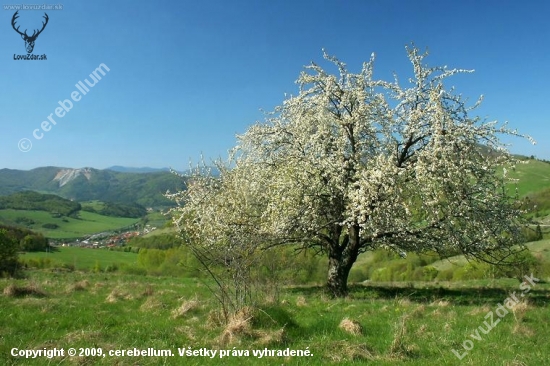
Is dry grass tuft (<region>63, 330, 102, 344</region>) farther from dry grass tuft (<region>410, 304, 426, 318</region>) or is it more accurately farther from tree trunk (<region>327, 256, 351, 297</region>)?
tree trunk (<region>327, 256, 351, 297</region>)

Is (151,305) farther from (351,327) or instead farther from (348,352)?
(348,352)

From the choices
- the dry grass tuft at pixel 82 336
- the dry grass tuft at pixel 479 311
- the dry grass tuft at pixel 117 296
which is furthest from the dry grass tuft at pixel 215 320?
the dry grass tuft at pixel 479 311

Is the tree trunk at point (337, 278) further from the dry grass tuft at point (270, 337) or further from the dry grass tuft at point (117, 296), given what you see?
the dry grass tuft at point (270, 337)

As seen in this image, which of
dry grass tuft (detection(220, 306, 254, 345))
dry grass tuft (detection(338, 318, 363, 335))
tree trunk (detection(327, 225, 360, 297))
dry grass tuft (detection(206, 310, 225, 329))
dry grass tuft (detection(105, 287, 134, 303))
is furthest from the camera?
tree trunk (detection(327, 225, 360, 297))

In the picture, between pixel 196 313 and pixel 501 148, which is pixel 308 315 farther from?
pixel 501 148

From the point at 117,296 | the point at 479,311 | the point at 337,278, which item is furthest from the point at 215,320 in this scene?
the point at 337,278

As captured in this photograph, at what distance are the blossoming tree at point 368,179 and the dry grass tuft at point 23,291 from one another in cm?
691

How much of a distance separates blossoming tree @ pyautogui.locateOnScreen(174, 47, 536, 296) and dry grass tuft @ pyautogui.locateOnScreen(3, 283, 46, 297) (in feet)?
22.7

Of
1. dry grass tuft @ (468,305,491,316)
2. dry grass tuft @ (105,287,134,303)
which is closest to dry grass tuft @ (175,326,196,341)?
dry grass tuft @ (105,287,134,303)

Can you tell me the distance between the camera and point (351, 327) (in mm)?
10766

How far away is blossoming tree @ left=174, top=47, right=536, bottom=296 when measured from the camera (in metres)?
17.3

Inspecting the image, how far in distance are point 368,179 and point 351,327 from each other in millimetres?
8113

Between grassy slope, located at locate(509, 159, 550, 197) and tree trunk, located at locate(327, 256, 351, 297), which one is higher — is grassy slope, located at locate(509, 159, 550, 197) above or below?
above

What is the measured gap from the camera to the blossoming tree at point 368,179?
1733cm
